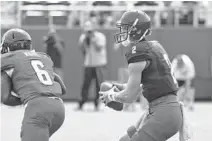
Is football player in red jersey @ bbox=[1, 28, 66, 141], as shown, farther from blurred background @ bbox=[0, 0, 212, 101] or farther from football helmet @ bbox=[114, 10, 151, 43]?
blurred background @ bbox=[0, 0, 212, 101]

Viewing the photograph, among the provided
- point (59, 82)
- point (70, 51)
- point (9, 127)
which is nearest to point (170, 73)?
point (59, 82)

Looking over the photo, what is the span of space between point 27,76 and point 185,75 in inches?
365

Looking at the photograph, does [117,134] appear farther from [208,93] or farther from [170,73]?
[208,93]

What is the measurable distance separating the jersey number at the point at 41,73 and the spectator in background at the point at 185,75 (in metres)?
8.85

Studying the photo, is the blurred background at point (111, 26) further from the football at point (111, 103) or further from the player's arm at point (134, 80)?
the player's arm at point (134, 80)

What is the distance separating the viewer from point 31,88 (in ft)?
18.0

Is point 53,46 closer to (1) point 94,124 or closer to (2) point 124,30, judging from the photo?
(1) point 94,124

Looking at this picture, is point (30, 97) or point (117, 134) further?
point (117, 134)

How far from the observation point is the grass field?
9805 millimetres

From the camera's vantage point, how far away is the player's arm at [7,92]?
546 centimetres

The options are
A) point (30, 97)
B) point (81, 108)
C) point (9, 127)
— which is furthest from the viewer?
point (81, 108)

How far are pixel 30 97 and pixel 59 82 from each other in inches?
22.4

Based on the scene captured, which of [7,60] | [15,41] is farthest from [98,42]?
[7,60]

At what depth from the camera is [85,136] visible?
986cm
